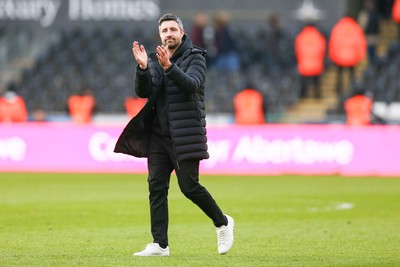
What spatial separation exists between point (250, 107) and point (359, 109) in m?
2.92

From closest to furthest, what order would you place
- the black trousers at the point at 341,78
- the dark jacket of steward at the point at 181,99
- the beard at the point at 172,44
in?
the dark jacket of steward at the point at 181,99, the beard at the point at 172,44, the black trousers at the point at 341,78

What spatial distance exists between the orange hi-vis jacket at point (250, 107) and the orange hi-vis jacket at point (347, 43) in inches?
97.0

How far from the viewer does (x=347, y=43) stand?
89.9ft

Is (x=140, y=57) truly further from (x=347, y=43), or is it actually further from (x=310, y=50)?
(x=310, y=50)

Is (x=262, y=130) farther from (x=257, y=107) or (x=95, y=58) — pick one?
(x=95, y=58)

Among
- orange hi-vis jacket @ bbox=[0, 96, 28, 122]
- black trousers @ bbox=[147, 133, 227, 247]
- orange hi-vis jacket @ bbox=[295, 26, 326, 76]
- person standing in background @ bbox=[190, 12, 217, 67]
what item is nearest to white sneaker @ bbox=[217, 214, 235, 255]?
black trousers @ bbox=[147, 133, 227, 247]

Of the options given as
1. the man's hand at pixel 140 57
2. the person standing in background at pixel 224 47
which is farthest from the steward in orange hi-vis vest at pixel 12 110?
the man's hand at pixel 140 57

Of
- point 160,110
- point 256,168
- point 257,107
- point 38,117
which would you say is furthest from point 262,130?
point 160,110

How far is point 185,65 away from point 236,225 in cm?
386

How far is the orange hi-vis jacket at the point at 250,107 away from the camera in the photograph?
26406mm

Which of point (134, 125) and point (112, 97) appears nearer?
point (134, 125)

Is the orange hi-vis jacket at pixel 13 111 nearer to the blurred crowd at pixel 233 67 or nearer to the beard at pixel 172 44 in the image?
the blurred crowd at pixel 233 67

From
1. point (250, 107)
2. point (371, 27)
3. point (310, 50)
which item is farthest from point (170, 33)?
point (371, 27)

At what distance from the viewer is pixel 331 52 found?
2764 centimetres
